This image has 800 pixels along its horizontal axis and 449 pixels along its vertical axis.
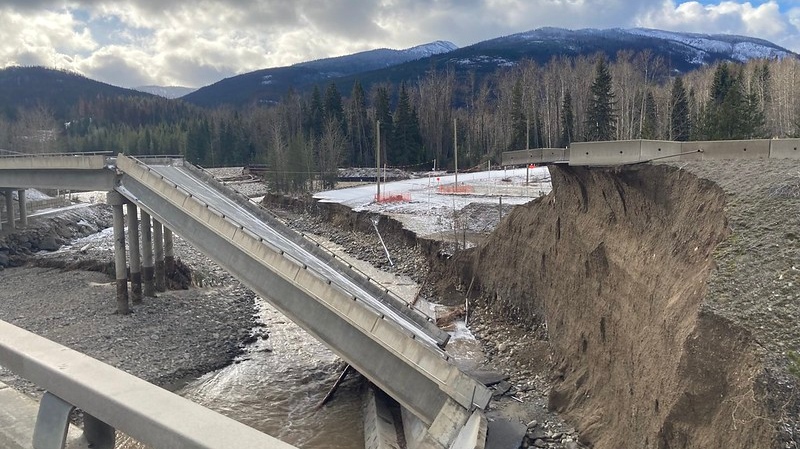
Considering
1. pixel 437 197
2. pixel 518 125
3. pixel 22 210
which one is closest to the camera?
pixel 22 210

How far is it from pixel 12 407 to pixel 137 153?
108498mm

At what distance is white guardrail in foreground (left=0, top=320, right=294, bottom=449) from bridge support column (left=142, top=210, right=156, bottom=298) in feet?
63.0

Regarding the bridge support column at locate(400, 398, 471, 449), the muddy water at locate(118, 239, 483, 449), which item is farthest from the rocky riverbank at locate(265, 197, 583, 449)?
the bridge support column at locate(400, 398, 471, 449)

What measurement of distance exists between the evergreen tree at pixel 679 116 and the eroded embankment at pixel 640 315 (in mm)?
41553

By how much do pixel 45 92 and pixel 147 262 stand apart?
20546 centimetres

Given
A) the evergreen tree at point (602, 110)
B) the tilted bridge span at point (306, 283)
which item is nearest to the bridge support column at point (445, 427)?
the tilted bridge span at point (306, 283)

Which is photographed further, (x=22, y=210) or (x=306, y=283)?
(x=22, y=210)

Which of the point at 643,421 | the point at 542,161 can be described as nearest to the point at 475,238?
the point at 542,161

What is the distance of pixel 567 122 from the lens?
212 feet

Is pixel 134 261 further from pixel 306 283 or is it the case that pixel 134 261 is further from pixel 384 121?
pixel 384 121

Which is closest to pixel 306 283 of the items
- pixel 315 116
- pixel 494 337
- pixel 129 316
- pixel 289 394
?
pixel 289 394

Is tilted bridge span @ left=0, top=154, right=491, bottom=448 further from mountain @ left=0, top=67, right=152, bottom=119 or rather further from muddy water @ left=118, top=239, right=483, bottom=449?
mountain @ left=0, top=67, right=152, bottom=119

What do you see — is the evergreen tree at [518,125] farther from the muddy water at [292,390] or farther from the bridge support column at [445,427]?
the bridge support column at [445,427]

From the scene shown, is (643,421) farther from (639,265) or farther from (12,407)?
(12,407)
